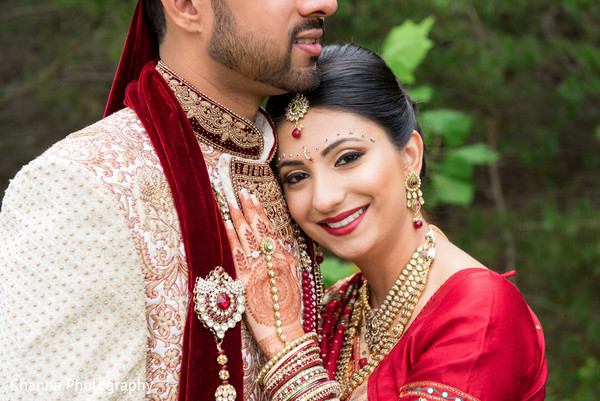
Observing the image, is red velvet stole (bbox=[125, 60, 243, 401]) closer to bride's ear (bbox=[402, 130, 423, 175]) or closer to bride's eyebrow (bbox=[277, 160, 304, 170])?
bride's eyebrow (bbox=[277, 160, 304, 170])

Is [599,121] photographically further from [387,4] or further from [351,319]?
[351,319]

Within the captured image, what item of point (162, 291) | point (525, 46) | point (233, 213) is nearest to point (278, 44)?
point (233, 213)

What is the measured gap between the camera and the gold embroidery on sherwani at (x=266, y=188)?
1982 millimetres

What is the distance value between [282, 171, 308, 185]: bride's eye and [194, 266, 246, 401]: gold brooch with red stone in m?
0.47

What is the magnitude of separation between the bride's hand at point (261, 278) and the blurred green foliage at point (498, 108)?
7.43 ft

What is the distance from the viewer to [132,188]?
1670 mm

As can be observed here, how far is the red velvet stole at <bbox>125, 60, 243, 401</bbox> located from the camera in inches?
67.5

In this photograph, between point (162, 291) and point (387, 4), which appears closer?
point (162, 291)

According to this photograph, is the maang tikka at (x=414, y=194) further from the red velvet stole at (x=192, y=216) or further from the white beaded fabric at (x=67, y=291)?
the white beaded fabric at (x=67, y=291)

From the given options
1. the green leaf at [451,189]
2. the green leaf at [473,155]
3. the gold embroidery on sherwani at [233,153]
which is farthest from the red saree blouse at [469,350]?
the green leaf at [473,155]

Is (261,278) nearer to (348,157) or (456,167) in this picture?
(348,157)

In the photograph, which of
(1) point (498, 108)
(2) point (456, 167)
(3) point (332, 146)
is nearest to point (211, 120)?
(3) point (332, 146)

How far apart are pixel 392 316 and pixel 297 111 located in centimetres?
70

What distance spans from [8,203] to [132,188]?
10.7 inches
